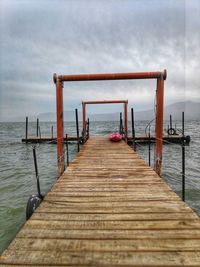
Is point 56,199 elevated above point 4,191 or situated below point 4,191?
above

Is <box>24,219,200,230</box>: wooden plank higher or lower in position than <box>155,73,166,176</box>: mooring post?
lower

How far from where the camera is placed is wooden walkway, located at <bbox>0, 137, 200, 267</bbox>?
6.60ft

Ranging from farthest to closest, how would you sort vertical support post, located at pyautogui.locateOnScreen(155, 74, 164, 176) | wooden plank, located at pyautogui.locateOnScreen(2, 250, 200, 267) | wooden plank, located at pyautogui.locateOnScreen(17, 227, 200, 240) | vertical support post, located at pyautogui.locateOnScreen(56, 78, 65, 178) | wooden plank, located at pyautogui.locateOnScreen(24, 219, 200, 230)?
vertical support post, located at pyautogui.locateOnScreen(56, 78, 65, 178) → vertical support post, located at pyautogui.locateOnScreen(155, 74, 164, 176) → wooden plank, located at pyautogui.locateOnScreen(24, 219, 200, 230) → wooden plank, located at pyautogui.locateOnScreen(17, 227, 200, 240) → wooden plank, located at pyautogui.locateOnScreen(2, 250, 200, 267)

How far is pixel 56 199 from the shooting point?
3.57 meters

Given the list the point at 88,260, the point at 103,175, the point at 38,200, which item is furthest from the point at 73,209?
the point at 103,175

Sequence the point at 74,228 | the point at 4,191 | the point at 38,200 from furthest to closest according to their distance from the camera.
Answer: the point at 4,191
the point at 38,200
the point at 74,228

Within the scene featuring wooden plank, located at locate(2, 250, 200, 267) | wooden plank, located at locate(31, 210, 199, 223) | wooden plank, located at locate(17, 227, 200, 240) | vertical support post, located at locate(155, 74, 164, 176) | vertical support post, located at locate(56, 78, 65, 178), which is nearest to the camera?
wooden plank, located at locate(2, 250, 200, 267)

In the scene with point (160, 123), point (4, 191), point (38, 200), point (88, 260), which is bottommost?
point (4, 191)

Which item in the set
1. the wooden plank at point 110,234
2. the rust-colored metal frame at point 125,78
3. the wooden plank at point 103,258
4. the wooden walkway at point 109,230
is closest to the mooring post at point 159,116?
the rust-colored metal frame at point 125,78

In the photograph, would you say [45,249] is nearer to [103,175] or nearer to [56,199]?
[56,199]

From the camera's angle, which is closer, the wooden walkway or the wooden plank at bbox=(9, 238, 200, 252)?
the wooden walkway

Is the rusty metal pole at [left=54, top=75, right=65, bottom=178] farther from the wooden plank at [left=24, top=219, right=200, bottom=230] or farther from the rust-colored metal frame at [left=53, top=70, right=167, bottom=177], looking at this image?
the wooden plank at [left=24, top=219, right=200, bottom=230]

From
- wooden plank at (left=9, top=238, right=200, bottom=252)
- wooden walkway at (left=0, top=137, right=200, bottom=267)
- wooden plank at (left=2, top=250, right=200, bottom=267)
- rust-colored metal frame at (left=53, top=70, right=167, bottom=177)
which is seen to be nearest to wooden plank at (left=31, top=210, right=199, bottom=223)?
wooden walkway at (left=0, top=137, right=200, bottom=267)

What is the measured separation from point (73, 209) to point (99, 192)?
0.86 metres
